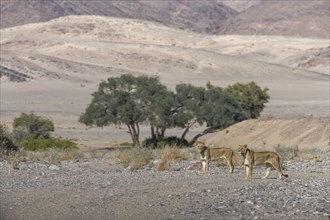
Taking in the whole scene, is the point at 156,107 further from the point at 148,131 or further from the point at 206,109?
the point at 148,131

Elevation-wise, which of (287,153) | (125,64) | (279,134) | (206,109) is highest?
(125,64)

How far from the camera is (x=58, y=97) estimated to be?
270ft

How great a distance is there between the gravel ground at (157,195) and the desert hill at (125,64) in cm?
1942

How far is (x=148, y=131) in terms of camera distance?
183ft

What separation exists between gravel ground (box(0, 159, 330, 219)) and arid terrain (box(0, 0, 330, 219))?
23mm

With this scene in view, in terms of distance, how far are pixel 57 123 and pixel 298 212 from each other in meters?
50.2

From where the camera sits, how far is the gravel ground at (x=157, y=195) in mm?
10656

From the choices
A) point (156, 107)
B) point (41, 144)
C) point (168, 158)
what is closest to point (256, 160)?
point (168, 158)

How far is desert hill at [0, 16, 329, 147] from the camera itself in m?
71.2

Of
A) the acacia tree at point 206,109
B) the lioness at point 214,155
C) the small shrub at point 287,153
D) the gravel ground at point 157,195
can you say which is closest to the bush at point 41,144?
the acacia tree at point 206,109

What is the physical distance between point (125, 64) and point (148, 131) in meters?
70.5

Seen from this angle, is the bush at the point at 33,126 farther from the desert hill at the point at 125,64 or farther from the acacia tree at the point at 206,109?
the acacia tree at the point at 206,109

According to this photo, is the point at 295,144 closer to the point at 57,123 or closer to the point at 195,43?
the point at 57,123

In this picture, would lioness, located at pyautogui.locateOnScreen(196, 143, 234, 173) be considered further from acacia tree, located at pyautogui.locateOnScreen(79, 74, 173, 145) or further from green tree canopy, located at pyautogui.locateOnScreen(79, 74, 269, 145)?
green tree canopy, located at pyautogui.locateOnScreen(79, 74, 269, 145)
